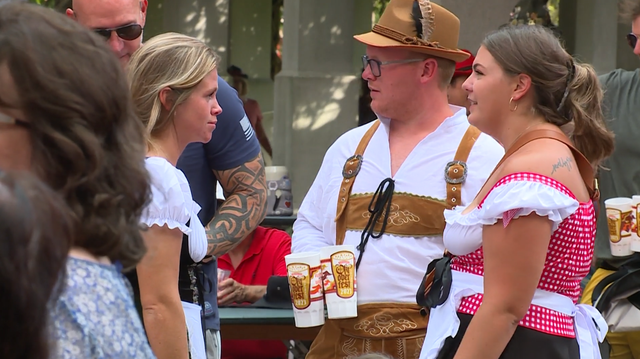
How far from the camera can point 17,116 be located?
1323 mm

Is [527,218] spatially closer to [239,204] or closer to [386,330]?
[386,330]

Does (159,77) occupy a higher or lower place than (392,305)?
higher

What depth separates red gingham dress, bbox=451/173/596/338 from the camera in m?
2.53

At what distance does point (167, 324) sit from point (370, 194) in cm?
119

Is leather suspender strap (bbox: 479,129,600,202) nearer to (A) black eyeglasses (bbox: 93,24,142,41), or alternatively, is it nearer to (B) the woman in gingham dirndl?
(B) the woman in gingham dirndl

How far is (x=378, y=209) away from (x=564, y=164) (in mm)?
854

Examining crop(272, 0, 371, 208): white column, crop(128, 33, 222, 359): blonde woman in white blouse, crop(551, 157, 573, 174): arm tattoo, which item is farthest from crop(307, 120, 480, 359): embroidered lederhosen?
crop(272, 0, 371, 208): white column

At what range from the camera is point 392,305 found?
316cm

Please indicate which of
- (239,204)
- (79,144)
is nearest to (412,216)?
(239,204)

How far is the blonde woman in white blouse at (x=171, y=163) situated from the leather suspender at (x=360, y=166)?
0.80m

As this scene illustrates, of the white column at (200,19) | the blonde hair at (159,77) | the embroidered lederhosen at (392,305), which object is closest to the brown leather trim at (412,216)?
the embroidered lederhosen at (392,305)

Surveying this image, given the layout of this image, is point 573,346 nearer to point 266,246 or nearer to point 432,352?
point 432,352

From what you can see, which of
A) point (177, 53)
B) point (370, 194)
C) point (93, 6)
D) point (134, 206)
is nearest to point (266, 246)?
point (370, 194)

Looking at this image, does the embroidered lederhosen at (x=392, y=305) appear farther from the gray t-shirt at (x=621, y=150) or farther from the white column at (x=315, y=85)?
the white column at (x=315, y=85)
